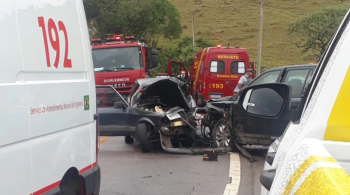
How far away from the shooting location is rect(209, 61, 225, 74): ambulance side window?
1938 centimetres

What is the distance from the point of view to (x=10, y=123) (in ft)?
9.86

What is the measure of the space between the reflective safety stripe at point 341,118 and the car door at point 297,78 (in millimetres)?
6919

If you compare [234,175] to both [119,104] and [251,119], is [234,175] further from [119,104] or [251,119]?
[119,104]

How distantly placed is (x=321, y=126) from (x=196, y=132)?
826 centimetres

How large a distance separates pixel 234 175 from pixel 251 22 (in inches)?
2633

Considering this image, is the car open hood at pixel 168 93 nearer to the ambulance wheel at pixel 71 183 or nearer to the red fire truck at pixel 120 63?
the ambulance wheel at pixel 71 183

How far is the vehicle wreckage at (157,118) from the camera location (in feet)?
30.8

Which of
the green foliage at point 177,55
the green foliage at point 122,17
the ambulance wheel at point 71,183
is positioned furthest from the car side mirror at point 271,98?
the green foliage at point 122,17

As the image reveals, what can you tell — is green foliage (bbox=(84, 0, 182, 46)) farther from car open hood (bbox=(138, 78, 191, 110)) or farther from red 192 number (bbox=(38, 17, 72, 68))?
red 192 number (bbox=(38, 17, 72, 68))

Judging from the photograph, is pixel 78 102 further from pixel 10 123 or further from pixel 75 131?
pixel 10 123

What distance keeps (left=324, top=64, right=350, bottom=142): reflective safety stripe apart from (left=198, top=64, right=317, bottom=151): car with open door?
574cm

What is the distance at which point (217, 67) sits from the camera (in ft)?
63.8

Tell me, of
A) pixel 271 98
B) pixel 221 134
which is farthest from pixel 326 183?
pixel 221 134

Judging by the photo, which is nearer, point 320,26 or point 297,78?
point 297,78
